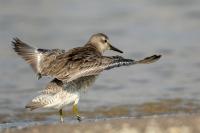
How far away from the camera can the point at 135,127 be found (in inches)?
335

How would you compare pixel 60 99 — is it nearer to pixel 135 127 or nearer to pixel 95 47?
pixel 95 47

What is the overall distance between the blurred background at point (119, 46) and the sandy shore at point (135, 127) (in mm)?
3034

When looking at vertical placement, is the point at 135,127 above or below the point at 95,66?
below

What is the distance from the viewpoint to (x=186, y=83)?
539 inches

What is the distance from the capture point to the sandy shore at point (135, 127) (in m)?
8.41

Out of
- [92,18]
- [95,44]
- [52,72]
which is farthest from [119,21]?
[52,72]

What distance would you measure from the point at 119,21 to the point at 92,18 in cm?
58

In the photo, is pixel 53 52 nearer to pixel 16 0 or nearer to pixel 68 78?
pixel 68 78

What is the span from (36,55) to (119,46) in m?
4.44

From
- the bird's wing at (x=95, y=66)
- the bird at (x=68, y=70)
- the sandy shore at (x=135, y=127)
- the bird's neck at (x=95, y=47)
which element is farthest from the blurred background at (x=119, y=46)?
the sandy shore at (x=135, y=127)

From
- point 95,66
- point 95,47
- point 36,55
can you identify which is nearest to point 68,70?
point 95,66

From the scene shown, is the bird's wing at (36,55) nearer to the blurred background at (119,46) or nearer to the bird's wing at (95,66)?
the bird's wing at (95,66)

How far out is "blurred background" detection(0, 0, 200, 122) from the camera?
41.5ft

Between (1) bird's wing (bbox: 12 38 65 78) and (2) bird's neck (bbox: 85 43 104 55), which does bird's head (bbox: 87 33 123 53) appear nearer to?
(2) bird's neck (bbox: 85 43 104 55)
